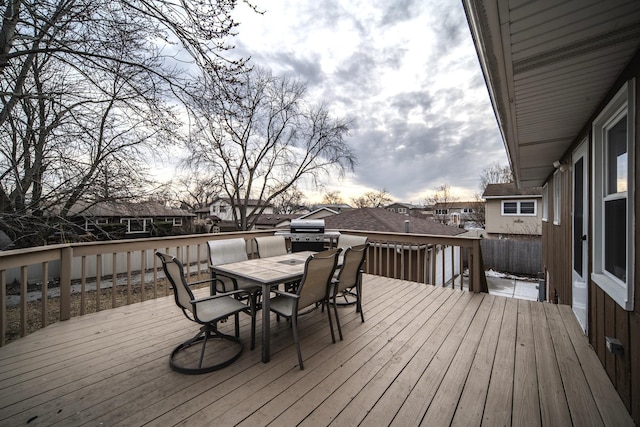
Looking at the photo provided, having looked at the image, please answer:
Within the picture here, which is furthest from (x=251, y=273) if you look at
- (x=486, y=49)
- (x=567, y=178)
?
(x=567, y=178)

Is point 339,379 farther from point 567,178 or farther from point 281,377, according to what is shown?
point 567,178

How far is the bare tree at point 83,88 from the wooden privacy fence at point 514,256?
1414 centimetres

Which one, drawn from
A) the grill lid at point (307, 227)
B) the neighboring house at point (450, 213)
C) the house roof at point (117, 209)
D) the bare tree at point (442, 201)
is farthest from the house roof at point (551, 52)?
the bare tree at point (442, 201)

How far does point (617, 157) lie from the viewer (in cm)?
222

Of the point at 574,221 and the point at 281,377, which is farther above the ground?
the point at 574,221

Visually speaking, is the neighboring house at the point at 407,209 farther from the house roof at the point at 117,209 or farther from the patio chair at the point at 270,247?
the patio chair at the point at 270,247

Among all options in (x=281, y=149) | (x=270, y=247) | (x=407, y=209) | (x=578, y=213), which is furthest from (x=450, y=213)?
(x=270, y=247)

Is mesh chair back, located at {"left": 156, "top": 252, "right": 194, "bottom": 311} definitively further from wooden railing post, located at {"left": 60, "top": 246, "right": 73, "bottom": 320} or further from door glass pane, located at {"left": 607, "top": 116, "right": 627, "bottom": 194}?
door glass pane, located at {"left": 607, "top": 116, "right": 627, "bottom": 194}

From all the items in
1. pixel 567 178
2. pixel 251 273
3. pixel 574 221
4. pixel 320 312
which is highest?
pixel 567 178

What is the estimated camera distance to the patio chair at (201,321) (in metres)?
2.13

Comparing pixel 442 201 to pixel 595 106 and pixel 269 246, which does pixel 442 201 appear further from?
pixel 269 246

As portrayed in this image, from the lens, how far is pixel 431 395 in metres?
1.86

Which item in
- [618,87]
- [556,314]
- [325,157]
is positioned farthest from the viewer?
[325,157]

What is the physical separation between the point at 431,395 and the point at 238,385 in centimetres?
142
